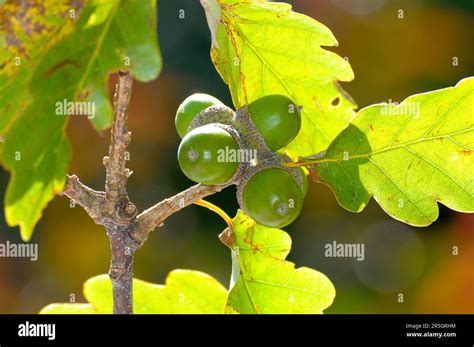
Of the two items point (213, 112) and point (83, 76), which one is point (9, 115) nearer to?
point (83, 76)

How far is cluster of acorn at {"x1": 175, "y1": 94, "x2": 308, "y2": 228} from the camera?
101cm

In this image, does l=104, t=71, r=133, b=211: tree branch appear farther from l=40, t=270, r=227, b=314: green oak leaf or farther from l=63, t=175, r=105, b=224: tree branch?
l=40, t=270, r=227, b=314: green oak leaf

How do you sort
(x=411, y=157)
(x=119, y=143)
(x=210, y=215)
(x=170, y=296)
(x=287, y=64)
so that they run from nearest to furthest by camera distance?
(x=119, y=143)
(x=411, y=157)
(x=287, y=64)
(x=170, y=296)
(x=210, y=215)

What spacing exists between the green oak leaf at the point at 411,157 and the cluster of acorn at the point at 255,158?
7 cm

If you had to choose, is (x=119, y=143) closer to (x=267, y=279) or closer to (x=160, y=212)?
(x=160, y=212)

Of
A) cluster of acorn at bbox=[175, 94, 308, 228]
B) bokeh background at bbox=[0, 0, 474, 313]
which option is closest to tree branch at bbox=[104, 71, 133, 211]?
cluster of acorn at bbox=[175, 94, 308, 228]

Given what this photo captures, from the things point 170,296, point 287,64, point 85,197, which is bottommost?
point 170,296

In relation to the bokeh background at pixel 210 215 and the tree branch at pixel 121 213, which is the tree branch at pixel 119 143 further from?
the bokeh background at pixel 210 215

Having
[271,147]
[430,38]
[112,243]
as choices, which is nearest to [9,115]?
[112,243]

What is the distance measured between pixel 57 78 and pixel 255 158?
370 millimetres

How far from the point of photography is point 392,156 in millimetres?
1062

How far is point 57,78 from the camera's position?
0.77 metres

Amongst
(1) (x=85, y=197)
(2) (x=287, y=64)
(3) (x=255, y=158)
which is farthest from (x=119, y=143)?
(2) (x=287, y=64)

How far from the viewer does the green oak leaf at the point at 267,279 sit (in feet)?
3.88
